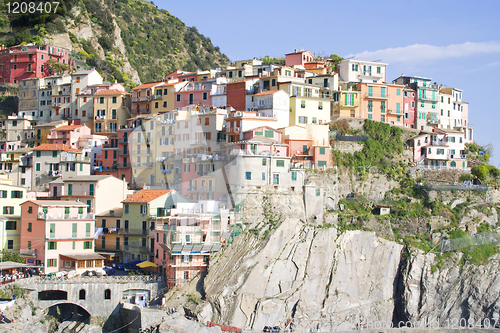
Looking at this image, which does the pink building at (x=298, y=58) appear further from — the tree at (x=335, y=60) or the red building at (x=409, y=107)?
the red building at (x=409, y=107)

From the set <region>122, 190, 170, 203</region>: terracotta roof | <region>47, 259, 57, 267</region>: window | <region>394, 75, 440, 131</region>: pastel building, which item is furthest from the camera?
<region>394, 75, 440, 131</region>: pastel building

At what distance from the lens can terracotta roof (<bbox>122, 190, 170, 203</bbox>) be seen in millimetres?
60188

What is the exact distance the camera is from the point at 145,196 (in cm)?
6109

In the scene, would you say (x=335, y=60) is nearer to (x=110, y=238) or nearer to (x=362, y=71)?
(x=362, y=71)

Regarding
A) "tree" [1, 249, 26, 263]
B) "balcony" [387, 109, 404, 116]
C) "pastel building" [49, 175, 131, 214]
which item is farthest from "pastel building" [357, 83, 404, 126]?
"tree" [1, 249, 26, 263]

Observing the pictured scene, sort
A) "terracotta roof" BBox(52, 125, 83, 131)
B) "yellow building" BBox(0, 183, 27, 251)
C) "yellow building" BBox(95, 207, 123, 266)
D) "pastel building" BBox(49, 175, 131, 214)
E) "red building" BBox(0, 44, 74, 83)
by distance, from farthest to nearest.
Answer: "red building" BBox(0, 44, 74, 83) < "terracotta roof" BBox(52, 125, 83, 131) < "pastel building" BBox(49, 175, 131, 214) < "yellow building" BBox(95, 207, 123, 266) < "yellow building" BBox(0, 183, 27, 251)

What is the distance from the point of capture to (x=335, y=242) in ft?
194

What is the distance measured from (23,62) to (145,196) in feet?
133

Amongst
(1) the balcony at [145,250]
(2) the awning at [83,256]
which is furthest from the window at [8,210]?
(1) the balcony at [145,250]

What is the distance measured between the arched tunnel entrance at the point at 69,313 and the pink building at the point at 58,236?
3116 millimetres

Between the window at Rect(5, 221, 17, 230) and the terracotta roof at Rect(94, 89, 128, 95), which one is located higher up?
the terracotta roof at Rect(94, 89, 128, 95)

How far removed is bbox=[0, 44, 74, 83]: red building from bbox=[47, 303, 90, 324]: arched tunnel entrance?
44.7 m

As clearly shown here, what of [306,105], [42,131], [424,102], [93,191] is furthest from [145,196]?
[424,102]

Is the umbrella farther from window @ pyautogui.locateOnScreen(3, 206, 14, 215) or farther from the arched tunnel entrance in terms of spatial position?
window @ pyautogui.locateOnScreen(3, 206, 14, 215)
